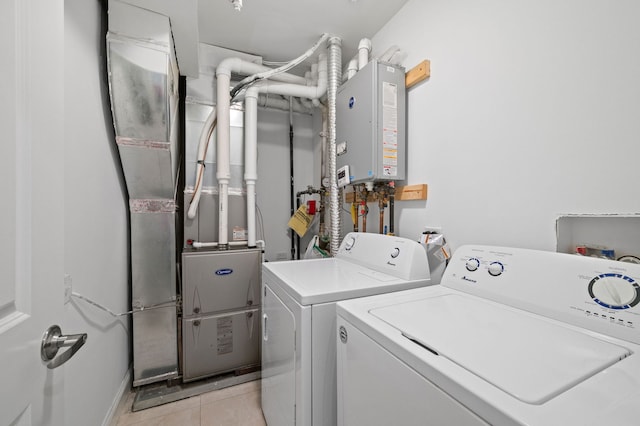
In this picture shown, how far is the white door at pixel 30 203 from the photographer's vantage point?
44cm

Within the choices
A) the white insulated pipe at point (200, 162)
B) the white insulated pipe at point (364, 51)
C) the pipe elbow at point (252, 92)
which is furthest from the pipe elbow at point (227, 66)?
the white insulated pipe at point (364, 51)

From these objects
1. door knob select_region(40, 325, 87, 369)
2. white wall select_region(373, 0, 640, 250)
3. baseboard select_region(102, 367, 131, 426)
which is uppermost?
white wall select_region(373, 0, 640, 250)

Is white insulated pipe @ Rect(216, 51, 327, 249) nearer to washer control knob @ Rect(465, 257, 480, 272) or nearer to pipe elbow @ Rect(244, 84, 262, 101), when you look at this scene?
pipe elbow @ Rect(244, 84, 262, 101)

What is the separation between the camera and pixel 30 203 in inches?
20.0

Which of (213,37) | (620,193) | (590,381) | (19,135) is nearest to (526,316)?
(590,381)

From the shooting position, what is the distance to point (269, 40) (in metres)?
2.22

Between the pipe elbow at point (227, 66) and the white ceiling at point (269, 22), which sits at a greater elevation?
the white ceiling at point (269, 22)

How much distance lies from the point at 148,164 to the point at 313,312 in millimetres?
1514

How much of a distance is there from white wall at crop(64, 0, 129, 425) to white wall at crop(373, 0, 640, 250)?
1.81m

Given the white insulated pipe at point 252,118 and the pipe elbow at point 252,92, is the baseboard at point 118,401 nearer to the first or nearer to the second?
the white insulated pipe at point 252,118

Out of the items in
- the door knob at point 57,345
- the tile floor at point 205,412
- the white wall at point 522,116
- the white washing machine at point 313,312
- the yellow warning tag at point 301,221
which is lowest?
the tile floor at point 205,412

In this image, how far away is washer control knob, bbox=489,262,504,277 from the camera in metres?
0.99

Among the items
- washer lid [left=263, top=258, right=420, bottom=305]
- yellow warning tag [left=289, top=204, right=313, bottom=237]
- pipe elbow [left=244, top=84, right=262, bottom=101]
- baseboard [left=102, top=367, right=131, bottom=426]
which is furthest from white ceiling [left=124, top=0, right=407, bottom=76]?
baseboard [left=102, top=367, right=131, bottom=426]

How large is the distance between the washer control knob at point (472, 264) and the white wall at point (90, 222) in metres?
1.63
